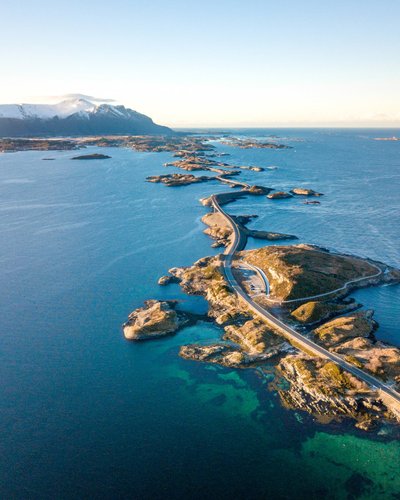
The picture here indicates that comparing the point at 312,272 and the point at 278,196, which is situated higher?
the point at 278,196

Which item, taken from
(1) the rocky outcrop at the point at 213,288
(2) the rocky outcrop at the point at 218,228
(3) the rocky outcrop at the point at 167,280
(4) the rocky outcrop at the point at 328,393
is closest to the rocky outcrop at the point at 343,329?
(4) the rocky outcrop at the point at 328,393

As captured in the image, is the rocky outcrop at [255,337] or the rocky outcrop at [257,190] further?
the rocky outcrop at [257,190]

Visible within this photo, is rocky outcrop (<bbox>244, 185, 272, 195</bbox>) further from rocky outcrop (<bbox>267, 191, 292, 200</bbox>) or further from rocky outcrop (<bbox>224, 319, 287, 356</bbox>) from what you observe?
rocky outcrop (<bbox>224, 319, 287, 356</bbox>)

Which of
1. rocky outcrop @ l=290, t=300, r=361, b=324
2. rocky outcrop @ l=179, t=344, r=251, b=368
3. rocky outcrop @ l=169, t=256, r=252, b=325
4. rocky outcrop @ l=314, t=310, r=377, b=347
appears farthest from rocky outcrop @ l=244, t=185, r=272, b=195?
rocky outcrop @ l=179, t=344, r=251, b=368

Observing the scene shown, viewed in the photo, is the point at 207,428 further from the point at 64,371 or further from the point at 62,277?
the point at 62,277

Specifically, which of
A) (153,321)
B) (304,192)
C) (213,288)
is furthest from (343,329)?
(304,192)

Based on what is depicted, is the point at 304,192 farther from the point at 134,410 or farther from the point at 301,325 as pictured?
the point at 134,410

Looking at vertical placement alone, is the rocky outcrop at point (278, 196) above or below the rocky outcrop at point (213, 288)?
above

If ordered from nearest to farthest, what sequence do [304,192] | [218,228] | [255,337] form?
[255,337], [218,228], [304,192]

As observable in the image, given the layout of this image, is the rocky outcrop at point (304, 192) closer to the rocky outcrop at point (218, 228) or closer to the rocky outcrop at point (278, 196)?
the rocky outcrop at point (278, 196)

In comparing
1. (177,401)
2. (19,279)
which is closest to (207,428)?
(177,401)
